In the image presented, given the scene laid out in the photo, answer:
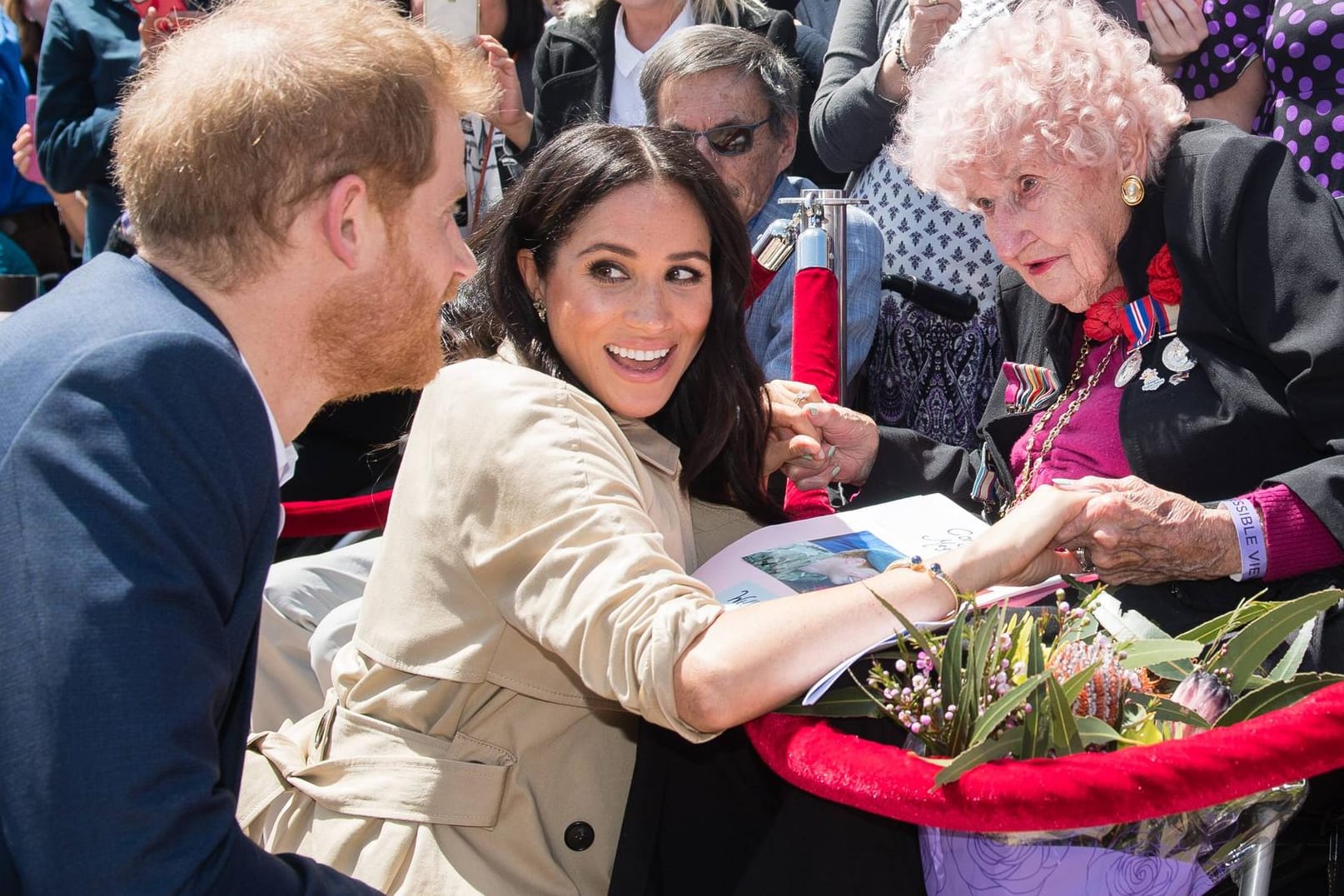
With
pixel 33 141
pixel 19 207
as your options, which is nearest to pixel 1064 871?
pixel 33 141

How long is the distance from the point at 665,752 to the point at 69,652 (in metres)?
0.98

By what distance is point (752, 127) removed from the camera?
3756 mm

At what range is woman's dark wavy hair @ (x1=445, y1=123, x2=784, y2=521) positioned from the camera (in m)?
2.44

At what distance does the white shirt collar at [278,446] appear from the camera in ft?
4.87

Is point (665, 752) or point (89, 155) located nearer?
point (665, 752)

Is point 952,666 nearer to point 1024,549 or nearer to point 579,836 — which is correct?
point 1024,549

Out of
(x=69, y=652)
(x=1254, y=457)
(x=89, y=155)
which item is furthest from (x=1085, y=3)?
(x=89, y=155)

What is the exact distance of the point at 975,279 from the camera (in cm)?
350

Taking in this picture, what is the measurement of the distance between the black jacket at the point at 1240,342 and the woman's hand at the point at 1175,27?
0.72 m

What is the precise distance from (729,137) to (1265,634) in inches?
95.6

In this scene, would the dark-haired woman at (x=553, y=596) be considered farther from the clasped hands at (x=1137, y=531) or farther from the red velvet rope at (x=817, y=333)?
the red velvet rope at (x=817, y=333)

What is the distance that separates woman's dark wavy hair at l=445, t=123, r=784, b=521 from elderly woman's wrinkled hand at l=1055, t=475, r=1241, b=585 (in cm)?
73

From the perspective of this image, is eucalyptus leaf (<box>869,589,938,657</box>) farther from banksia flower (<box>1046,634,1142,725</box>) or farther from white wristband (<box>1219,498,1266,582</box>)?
white wristband (<box>1219,498,1266,582</box>)

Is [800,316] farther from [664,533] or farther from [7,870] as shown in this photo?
[7,870]
